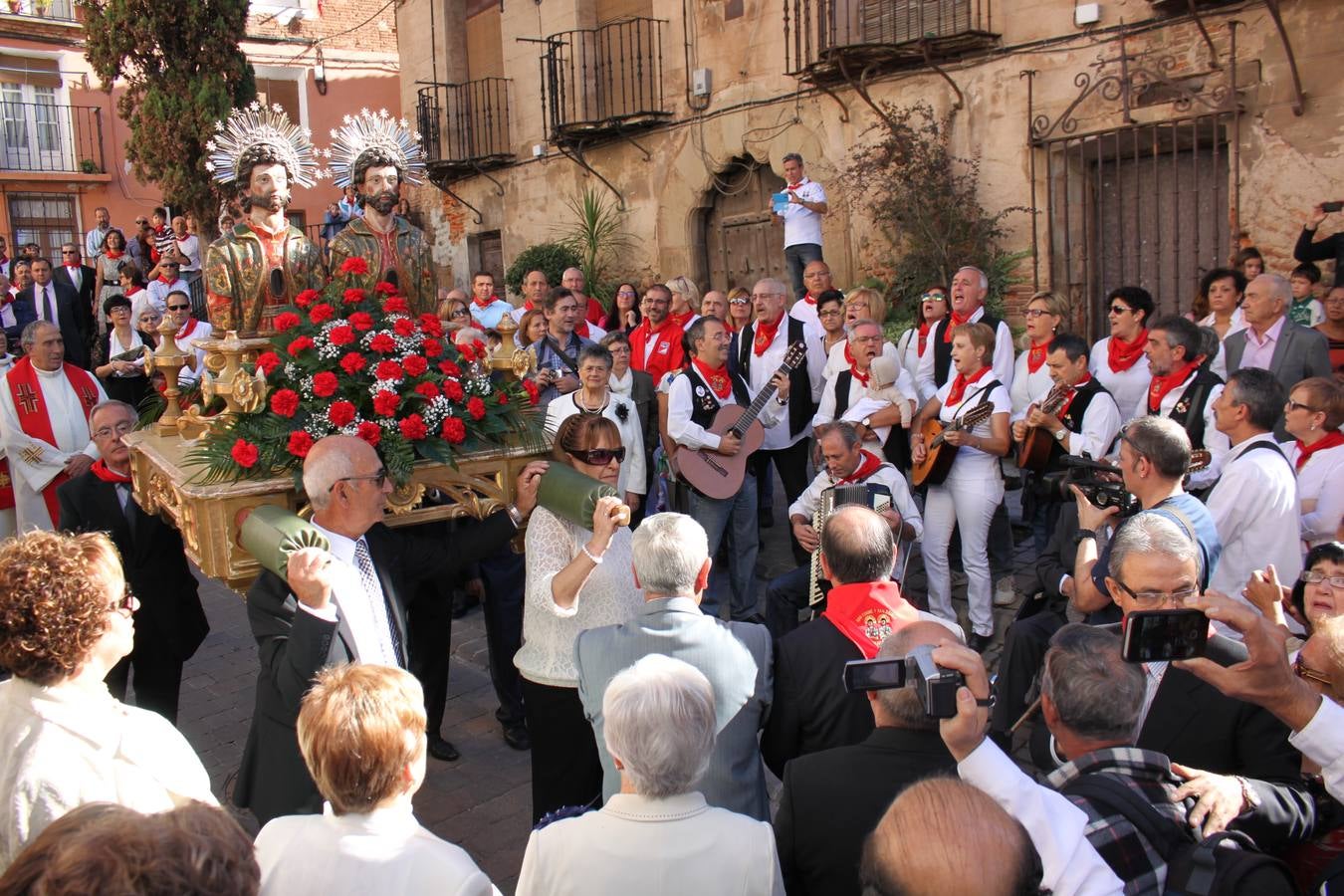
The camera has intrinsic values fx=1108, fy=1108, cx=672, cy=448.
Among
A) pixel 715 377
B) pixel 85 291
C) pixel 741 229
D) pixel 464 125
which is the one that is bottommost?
pixel 715 377

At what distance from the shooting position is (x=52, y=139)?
22.2 m

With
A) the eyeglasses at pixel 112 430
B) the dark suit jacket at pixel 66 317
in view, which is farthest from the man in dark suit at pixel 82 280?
the eyeglasses at pixel 112 430

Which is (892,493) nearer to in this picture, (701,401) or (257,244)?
(701,401)

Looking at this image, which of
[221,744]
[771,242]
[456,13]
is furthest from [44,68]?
[221,744]

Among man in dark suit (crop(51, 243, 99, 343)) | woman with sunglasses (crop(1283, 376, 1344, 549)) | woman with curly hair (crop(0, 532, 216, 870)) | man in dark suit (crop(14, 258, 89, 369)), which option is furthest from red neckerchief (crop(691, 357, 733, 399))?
man in dark suit (crop(51, 243, 99, 343))

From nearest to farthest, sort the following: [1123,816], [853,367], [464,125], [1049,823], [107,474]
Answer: [1049,823] < [1123,816] < [107,474] < [853,367] < [464,125]

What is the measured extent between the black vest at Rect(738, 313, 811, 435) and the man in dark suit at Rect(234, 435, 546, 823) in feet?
12.5

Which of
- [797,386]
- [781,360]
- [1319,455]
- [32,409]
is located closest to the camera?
[1319,455]

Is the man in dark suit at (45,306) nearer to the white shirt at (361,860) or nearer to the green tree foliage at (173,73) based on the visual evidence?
the green tree foliage at (173,73)

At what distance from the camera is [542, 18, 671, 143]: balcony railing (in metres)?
14.2

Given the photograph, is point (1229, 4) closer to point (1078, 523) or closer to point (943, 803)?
point (1078, 523)

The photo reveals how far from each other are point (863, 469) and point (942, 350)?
73.0 inches

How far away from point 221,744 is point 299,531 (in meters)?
2.40

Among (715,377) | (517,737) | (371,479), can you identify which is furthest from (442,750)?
(715,377)
